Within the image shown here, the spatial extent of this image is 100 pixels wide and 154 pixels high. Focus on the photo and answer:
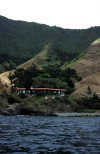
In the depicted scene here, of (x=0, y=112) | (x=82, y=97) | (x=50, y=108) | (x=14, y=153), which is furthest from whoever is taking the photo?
(x=82, y=97)

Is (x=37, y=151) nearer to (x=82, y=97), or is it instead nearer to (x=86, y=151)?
Answer: (x=86, y=151)

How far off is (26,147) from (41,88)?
16187cm

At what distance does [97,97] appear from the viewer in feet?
628

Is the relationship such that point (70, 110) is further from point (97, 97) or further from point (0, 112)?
point (0, 112)

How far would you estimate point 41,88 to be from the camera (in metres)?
199

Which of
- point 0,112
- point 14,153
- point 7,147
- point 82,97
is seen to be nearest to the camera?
point 14,153

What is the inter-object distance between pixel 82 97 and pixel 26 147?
6037 inches

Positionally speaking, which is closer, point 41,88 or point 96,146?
point 96,146

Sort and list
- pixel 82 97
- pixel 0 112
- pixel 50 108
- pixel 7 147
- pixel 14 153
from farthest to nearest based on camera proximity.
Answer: pixel 82 97 < pixel 50 108 < pixel 0 112 < pixel 7 147 < pixel 14 153

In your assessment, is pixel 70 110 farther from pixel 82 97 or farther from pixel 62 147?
pixel 62 147

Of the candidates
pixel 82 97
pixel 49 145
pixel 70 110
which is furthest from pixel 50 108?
pixel 49 145

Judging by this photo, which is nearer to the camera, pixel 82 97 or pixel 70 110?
pixel 70 110

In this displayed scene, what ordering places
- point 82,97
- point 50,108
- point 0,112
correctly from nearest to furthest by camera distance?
point 0,112, point 50,108, point 82,97

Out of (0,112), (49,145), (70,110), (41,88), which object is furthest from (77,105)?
(49,145)
